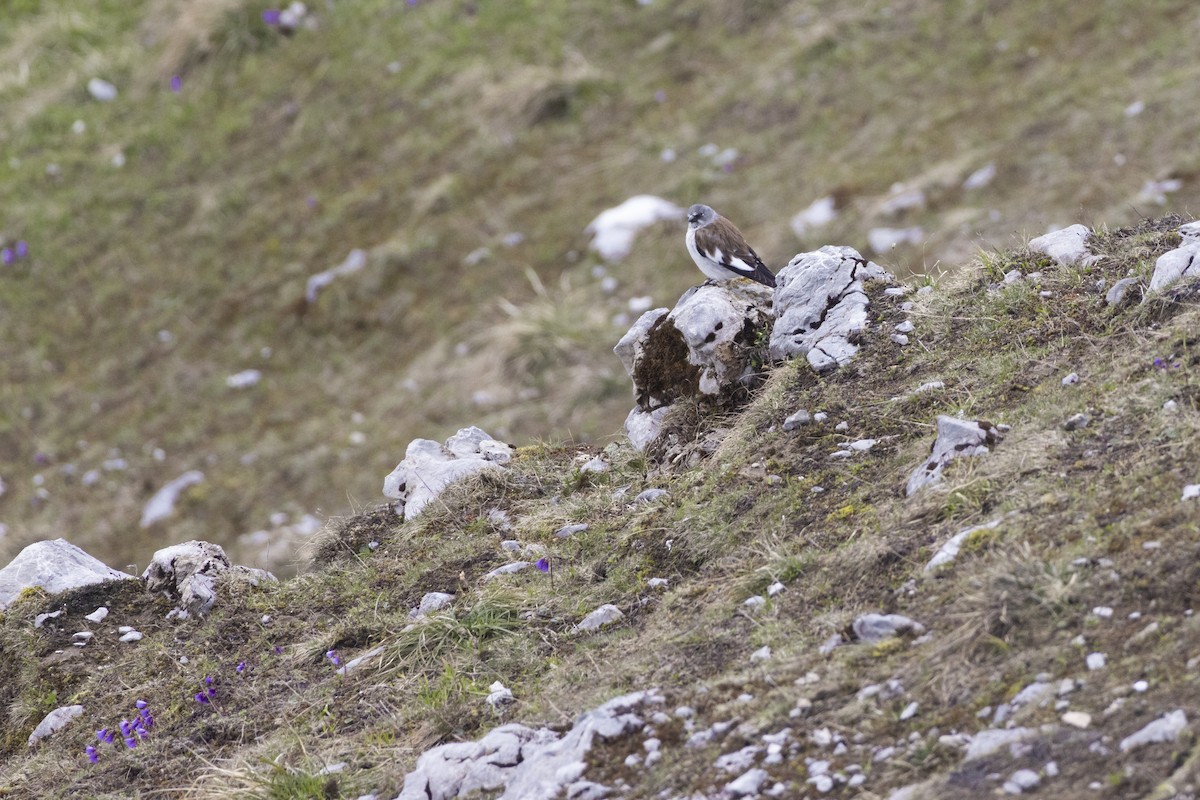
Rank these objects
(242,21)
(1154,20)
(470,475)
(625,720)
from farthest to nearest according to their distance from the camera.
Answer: (242,21), (1154,20), (470,475), (625,720)

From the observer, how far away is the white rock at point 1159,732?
3.48m

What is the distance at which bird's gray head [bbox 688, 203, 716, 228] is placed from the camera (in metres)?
8.73

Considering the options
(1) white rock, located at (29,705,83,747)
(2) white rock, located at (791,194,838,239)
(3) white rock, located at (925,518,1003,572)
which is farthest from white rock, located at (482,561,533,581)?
(2) white rock, located at (791,194,838,239)

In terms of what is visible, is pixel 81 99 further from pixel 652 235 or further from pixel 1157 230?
pixel 1157 230

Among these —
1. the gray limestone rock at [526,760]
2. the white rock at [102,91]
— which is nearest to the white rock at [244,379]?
the white rock at [102,91]

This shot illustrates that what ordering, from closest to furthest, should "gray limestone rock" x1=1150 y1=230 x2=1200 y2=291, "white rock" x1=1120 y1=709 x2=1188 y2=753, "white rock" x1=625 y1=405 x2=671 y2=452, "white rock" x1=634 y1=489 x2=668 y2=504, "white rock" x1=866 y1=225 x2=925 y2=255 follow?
1. "white rock" x1=1120 y1=709 x2=1188 y2=753
2. "gray limestone rock" x1=1150 y1=230 x2=1200 y2=291
3. "white rock" x1=634 y1=489 x2=668 y2=504
4. "white rock" x1=625 y1=405 x2=671 y2=452
5. "white rock" x1=866 y1=225 x2=925 y2=255

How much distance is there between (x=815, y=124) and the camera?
16.9 meters

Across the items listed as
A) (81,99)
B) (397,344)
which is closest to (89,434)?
(397,344)

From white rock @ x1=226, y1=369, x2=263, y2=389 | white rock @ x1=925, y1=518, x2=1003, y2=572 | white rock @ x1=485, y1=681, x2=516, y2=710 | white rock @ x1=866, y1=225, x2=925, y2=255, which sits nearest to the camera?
white rock @ x1=925, y1=518, x2=1003, y2=572

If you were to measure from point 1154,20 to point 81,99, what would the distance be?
17.9 meters

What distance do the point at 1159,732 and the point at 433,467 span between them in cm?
557

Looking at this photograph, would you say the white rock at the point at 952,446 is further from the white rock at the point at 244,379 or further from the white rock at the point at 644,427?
the white rock at the point at 244,379

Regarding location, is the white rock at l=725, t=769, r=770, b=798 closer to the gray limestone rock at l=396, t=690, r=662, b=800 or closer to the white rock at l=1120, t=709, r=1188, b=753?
the gray limestone rock at l=396, t=690, r=662, b=800

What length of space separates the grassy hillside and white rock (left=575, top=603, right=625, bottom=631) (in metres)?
0.05
